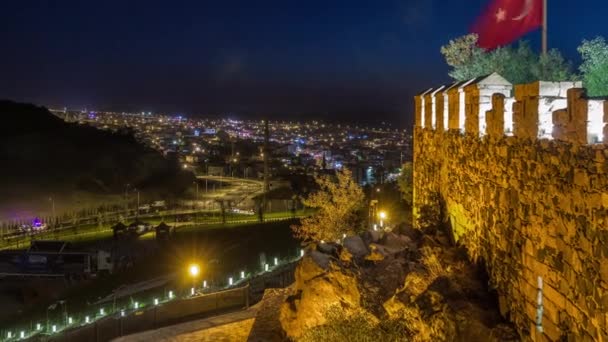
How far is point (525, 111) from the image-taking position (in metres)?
7.17

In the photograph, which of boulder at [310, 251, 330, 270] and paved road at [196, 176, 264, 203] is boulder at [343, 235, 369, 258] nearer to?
boulder at [310, 251, 330, 270]

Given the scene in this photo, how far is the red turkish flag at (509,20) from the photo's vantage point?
1023 cm

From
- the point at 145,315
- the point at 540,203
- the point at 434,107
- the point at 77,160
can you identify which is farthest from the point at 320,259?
the point at 77,160

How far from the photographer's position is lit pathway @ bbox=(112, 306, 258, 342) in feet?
46.3

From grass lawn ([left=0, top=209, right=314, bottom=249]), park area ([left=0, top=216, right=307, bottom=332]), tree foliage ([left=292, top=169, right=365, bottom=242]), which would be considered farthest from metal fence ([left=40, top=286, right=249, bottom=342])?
grass lawn ([left=0, top=209, right=314, bottom=249])

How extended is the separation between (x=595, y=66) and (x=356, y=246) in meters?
5.66

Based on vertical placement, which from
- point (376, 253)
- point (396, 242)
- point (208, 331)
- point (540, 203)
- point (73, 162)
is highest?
point (73, 162)

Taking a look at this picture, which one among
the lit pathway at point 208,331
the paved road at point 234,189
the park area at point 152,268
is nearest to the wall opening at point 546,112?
the lit pathway at point 208,331

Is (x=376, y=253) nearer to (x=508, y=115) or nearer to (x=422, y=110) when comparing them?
(x=508, y=115)

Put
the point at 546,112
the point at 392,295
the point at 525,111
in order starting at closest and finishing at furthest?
the point at 546,112
the point at 525,111
the point at 392,295

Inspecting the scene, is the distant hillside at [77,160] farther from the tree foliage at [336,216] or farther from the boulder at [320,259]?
the boulder at [320,259]

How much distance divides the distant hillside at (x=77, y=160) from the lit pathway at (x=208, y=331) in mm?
45360

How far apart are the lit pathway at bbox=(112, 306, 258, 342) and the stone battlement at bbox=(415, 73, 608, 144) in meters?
6.81

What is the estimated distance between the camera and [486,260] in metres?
8.88
